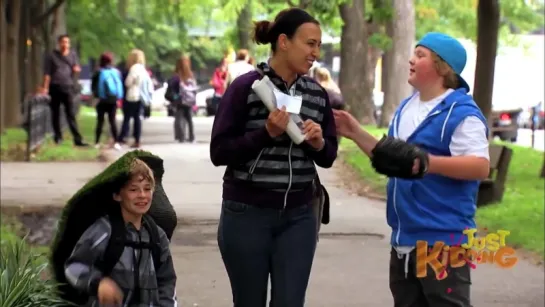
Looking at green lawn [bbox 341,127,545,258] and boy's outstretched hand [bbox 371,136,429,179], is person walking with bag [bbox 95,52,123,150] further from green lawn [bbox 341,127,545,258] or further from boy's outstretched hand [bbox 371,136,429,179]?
boy's outstretched hand [bbox 371,136,429,179]

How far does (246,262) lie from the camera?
4922 mm

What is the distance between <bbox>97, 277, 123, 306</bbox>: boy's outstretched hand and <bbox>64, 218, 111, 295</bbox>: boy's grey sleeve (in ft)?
0.18

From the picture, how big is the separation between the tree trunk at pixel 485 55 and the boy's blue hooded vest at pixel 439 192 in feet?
36.0

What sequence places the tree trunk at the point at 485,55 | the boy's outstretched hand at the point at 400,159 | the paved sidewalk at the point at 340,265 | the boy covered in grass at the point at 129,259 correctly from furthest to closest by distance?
the tree trunk at the point at 485,55
the paved sidewalk at the point at 340,265
the boy covered in grass at the point at 129,259
the boy's outstretched hand at the point at 400,159

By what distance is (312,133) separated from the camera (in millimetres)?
4695

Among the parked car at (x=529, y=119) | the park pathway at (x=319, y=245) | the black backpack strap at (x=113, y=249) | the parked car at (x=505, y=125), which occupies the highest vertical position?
the black backpack strap at (x=113, y=249)

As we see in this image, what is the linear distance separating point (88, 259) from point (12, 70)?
21.8m

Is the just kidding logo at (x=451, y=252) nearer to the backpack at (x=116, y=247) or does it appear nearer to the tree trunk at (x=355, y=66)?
the backpack at (x=116, y=247)

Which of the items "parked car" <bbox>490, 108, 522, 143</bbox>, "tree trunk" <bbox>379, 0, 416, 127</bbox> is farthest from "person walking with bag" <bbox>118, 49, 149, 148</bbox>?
"parked car" <bbox>490, 108, 522, 143</bbox>

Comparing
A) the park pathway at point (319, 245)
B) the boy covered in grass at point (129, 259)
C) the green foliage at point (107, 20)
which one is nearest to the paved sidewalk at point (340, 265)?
the park pathway at point (319, 245)

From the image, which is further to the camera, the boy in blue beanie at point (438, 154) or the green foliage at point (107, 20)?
the green foliage at point (107, 20)

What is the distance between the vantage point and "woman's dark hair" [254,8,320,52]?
4852 mm

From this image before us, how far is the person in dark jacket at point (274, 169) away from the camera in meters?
4.82

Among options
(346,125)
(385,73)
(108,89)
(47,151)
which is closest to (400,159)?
(346,125)
